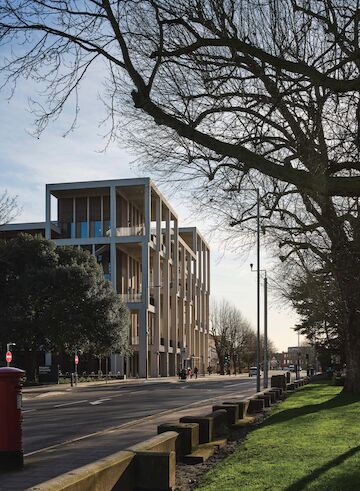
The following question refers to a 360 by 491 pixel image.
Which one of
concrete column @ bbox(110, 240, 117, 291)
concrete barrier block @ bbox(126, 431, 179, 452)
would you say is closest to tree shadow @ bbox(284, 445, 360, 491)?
concrete barrier block @ bbox(126, 431, 179, 452)

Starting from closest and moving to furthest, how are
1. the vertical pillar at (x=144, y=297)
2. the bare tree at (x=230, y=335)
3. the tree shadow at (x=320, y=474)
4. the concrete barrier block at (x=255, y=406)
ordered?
the tree shadow at (x=320, y=474) < the concrete barrier block at (x=255, y=406) < the vertical pillar at (x=144, y=297) < the bare tree at (x=230, y=335)

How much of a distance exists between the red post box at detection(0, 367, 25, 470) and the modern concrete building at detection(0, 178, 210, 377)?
51859 mm

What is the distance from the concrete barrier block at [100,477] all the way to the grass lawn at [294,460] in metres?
0.97

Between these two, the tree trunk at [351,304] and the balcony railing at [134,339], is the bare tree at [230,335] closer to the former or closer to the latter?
the balcony railing at [134,339]

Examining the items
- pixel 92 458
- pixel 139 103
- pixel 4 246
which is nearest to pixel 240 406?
pixel 92 458

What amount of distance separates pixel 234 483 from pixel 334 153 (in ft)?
17.5

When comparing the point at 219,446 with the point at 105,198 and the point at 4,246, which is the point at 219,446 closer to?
the point at 4,246

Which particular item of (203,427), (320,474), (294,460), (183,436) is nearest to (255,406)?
(203,427)

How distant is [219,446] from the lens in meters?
10.9

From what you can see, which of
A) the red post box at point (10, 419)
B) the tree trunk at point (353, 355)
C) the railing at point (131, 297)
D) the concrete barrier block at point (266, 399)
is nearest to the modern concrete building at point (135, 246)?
the railing at point (131, 297)

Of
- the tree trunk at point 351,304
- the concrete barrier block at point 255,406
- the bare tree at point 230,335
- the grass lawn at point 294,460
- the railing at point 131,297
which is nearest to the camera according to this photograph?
the grass lawn at point 294,460

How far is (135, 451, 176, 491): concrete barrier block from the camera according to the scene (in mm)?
7125

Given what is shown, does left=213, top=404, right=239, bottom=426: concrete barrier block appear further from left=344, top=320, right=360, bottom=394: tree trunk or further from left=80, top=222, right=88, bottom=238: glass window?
left=80, top=222, right=88, bottom=238: glass window

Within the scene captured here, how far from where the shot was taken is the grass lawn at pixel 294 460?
288 inches
